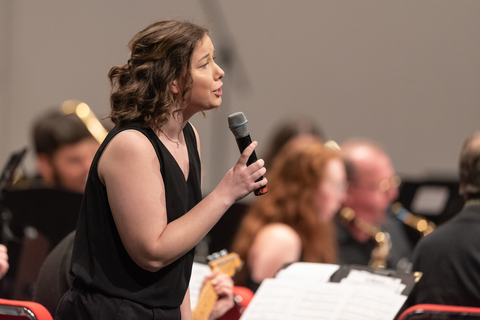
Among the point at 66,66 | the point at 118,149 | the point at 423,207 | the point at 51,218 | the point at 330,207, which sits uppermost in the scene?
the point at 66,66

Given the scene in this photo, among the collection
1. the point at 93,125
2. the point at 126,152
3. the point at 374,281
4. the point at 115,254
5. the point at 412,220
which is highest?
the point at 126,152

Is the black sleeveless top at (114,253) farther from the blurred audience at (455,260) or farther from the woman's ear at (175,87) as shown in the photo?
the blurred audience at (455,260)

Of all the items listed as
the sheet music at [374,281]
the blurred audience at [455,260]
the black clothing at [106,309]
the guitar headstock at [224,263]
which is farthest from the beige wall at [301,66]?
the black clothing at [106,309]

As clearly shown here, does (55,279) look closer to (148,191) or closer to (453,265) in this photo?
(148,191)

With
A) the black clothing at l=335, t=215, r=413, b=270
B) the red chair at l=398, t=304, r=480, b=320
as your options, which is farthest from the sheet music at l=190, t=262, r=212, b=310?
the black clothing at l=335, t=215, r=413, b=270

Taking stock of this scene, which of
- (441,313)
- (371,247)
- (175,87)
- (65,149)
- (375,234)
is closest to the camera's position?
(175,87)

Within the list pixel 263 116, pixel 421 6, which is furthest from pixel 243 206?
pixel 421 6

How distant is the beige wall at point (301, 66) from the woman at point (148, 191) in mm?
4656

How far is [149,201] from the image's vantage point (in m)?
1.24

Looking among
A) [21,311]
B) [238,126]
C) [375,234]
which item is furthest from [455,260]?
[375,234]

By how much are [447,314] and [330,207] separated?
1692 mm

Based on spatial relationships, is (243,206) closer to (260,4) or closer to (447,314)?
(447,314)

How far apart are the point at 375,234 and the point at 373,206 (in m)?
0.24

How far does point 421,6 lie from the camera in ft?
19.7
